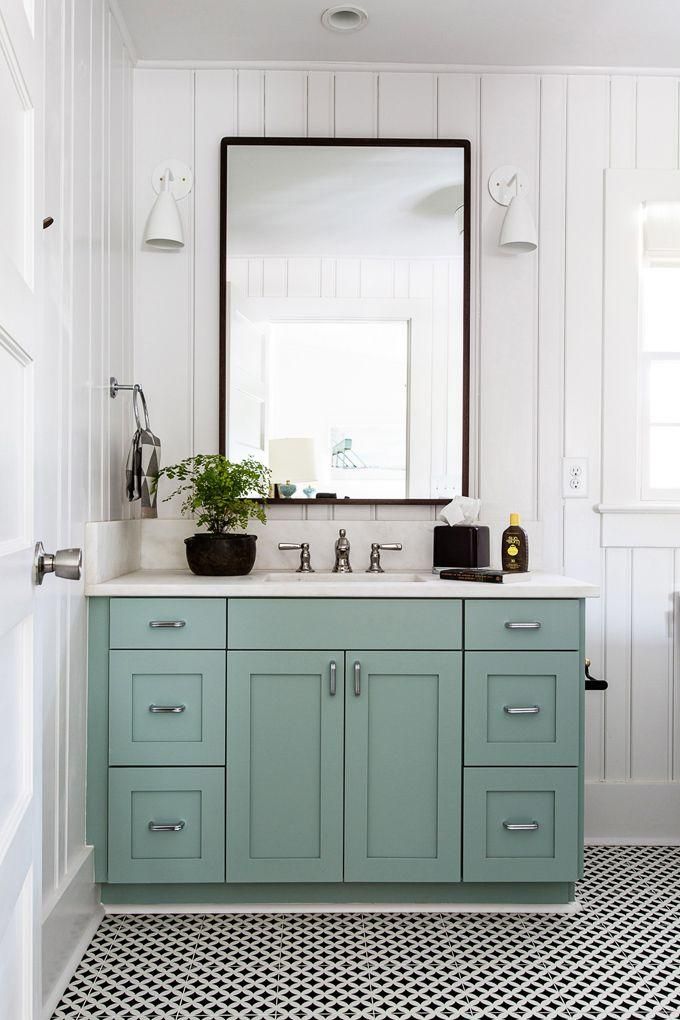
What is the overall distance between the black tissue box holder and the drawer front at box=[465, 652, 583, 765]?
42cm

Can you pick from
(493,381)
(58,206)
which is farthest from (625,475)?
(58,206)

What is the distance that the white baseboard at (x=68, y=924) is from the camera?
1824 mm

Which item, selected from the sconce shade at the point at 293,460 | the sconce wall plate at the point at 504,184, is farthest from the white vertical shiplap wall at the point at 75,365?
the sconce wall plate at the point at 504,184

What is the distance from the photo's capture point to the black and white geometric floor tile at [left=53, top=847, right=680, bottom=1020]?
73.1 inches

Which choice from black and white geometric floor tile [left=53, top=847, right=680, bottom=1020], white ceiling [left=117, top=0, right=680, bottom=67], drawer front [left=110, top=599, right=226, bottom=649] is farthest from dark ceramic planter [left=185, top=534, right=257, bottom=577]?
white ceiling [left=117, top=0, right=680, bottom=67]

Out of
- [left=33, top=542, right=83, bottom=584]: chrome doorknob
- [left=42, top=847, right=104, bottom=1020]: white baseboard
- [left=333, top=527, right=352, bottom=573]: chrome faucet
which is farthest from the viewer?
[left=333, top=527, right=352, bottom=573]: chrome faucet

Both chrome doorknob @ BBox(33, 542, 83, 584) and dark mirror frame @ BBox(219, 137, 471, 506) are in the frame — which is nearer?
chrome doorknob @ BBox(33, 542, 83, 584)

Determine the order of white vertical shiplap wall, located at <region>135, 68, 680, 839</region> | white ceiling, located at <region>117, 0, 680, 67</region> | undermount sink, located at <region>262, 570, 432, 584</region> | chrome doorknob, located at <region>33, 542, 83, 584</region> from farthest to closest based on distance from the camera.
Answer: white vertical shiplap wall, located at <region>135, 68, 680, 839</region>
undermount sink, located at <region>262, 570, 432, 584</region>
white ceiling, located at <region>117, 0, 680, 67</region>
chrome doorknob, located at <region>33, 542, 83, 584</region>

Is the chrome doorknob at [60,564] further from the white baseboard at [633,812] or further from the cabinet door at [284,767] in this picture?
the white baseboard at [633,812]

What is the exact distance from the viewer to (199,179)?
2.76 meters

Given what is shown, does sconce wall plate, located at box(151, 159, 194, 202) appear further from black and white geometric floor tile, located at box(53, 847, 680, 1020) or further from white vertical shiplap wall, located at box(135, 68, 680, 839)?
black and white geometric floor tile, located at box(53, 847, 680, 1020)

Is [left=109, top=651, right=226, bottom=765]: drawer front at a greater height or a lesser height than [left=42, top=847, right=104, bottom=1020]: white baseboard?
greater

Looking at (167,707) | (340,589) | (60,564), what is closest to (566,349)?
(340,589)

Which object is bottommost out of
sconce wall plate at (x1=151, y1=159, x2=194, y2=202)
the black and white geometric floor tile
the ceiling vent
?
the black and white geometric floor tile
